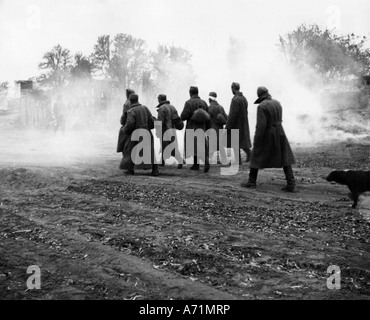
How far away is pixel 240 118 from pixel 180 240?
5922 mm

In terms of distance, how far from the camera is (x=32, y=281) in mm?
3295

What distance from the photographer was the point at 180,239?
4.35 meters

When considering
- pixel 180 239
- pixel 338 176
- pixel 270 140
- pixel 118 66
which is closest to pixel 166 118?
pixel 270 140

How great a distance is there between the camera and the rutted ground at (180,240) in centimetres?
320

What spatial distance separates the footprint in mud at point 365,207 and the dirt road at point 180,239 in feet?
0.07

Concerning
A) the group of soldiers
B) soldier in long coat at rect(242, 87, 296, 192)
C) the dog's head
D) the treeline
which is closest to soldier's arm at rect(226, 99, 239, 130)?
the group of soldiers

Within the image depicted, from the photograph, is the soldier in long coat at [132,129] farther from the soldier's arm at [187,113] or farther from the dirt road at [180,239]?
the soldier's arm at [187,113]

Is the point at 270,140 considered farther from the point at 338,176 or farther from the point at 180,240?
the point at 180,240

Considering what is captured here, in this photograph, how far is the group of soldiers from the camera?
22.8 ft

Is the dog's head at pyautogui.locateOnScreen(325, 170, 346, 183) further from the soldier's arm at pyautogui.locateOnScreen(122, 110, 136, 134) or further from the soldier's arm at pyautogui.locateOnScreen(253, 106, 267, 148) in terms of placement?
the soldier's arm at pyautogui.locateOnScreen(122, 110, 136, 134)

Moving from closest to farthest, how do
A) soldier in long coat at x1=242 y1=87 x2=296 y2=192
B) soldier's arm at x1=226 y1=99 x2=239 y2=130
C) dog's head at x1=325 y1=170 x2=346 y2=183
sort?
dog's head at x1=325 y1=170 x2=346 y2=183 < soldier in long coat at x1=242 y1=87 x2=296 y2=192 < soldier's arm at x1=226 y1=99 x2=239 y2=130

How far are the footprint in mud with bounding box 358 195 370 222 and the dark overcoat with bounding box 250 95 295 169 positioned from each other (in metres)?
1.44

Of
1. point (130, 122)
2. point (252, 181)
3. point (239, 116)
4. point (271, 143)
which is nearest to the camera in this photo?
point (271, 143)
